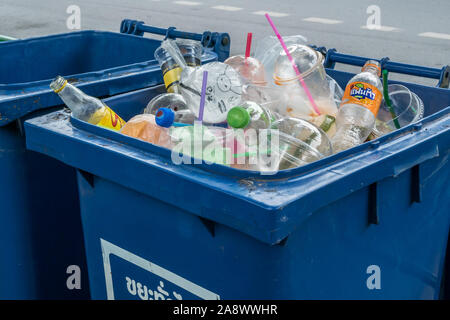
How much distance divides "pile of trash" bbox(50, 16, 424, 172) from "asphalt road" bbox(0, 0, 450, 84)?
395cm

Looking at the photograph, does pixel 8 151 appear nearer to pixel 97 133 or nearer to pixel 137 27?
pixel 97 133

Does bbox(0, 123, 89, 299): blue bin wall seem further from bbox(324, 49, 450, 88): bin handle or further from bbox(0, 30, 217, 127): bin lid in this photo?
bbox(324, 49, 450, 88): bin handle

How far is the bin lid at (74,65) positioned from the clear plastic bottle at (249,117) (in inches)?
26.0

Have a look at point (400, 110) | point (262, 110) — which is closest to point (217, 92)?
point (262, 110)

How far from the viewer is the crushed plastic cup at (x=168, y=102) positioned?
1.94 m

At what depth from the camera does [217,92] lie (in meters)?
1.75

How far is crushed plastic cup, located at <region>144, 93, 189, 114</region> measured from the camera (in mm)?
1938

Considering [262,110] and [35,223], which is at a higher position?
[262,110]

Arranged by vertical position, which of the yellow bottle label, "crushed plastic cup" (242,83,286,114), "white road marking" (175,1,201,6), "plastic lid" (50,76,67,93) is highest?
"white road marking" (175,1,201,6)

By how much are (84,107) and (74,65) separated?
1.27m

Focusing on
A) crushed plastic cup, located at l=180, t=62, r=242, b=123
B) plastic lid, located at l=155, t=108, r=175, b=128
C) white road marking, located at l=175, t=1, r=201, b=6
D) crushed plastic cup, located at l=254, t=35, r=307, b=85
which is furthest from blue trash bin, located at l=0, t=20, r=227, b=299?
white road marking, located at l=175, t=1, r=201, b=6

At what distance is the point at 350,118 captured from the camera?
1.78 meters

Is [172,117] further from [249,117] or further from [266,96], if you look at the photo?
[266,96]
